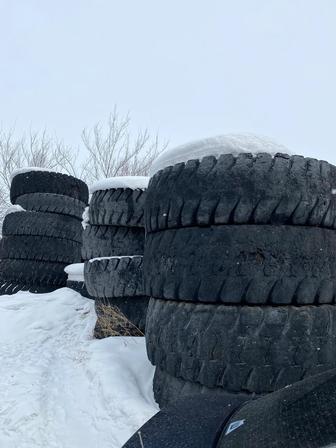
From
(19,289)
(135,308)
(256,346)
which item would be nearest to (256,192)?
(256,346)

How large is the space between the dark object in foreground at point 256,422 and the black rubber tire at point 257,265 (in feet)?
3.28

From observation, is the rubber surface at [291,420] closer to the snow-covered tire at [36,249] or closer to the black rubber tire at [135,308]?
the black rubber tire at [135,308]

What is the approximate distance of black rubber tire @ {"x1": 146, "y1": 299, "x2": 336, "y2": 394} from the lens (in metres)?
2.07

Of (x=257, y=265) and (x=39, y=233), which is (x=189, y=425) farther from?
(x=39, y=233)

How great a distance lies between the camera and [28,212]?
20.3 feet

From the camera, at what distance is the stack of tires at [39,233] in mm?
6094

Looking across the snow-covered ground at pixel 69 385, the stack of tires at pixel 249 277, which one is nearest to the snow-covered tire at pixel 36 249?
the snow-covered ground at pixel 69 385

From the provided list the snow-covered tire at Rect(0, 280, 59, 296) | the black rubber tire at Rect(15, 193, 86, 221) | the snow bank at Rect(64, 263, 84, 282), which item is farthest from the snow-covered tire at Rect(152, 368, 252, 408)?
the black rubber tire at Rect(15, 193, 86, 221)

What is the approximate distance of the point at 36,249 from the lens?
6.11 m

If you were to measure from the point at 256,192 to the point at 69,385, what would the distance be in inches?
77.9

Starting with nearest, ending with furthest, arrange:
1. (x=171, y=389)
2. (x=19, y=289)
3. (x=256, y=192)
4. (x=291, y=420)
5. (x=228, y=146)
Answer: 1. (x=291, y=420)
2. (x=256, y=192)
3. (x=171, y=389)
4. (x=228, y=146)
5. (x=19, y=289)

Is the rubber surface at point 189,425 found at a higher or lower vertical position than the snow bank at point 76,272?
higher

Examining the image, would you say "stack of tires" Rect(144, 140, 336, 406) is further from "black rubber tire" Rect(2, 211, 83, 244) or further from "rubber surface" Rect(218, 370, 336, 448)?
"black rubber tire" Rect(2, 211, 83, 244)

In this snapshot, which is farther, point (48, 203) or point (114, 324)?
point (48, 203)
